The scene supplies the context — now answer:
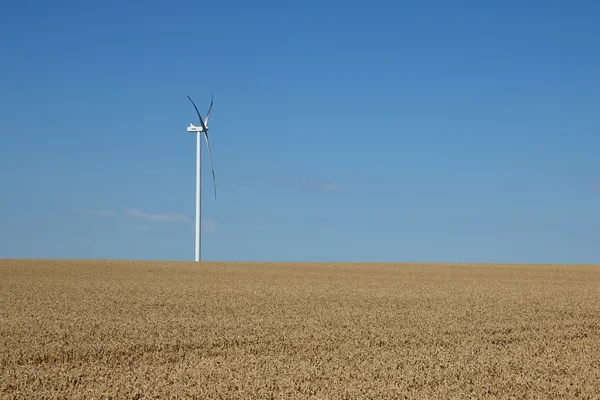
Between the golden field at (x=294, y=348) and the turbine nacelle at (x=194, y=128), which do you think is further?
the turbine nacelle at (x=194, y=128)

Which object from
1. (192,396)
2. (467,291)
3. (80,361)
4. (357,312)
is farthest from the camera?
(467,291)

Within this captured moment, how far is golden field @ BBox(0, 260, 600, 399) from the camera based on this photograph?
833 centimetres

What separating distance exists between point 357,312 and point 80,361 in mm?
7490

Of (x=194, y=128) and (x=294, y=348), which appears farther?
(x=194, y=128)

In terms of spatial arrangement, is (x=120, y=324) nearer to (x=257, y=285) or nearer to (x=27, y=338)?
(x=27, y=338)

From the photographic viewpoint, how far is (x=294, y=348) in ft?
35.6

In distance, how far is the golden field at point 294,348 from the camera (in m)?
8.33

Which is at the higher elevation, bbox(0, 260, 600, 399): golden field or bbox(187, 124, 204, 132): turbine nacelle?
bbox(187, 124, 204, 132): turbine nacelle

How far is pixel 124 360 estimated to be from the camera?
32.5ft

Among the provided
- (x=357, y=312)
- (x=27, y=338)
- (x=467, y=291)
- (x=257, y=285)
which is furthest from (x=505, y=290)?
(x=27, y=338)

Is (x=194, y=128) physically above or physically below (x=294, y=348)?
above

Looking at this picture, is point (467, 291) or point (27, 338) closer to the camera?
point (27, 338)

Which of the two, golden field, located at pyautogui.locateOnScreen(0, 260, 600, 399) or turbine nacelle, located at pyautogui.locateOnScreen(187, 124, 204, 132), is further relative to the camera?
turbine nacelle, located at pyautogui.locateOnScreen(187, 124, 204, 132)

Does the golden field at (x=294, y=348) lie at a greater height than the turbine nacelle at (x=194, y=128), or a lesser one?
lesser
